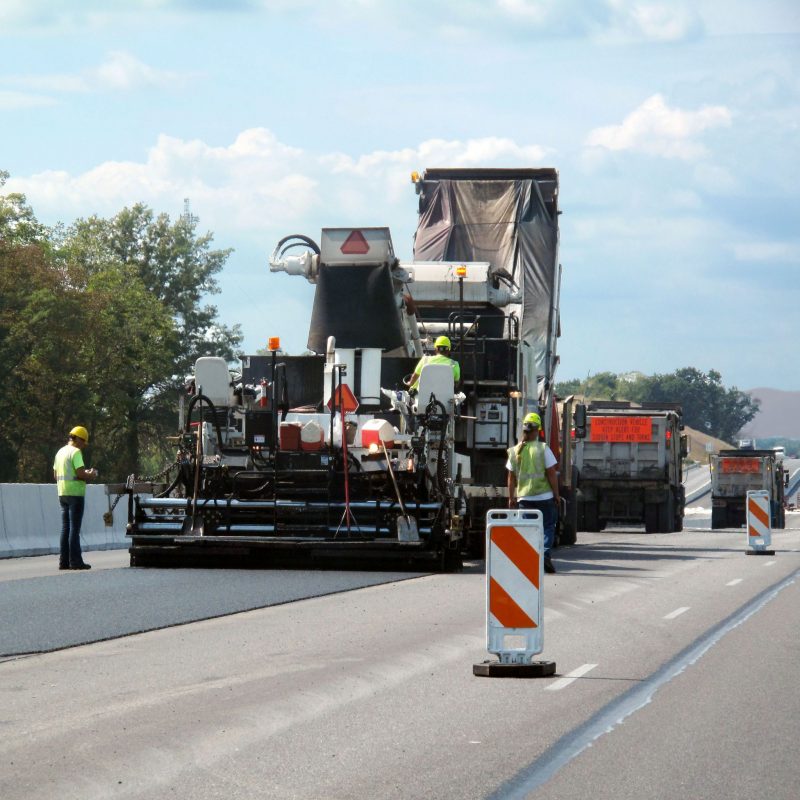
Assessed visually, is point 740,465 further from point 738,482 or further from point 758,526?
point 758,526

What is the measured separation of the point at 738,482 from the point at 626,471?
14.0m

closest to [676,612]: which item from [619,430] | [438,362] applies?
[438,362]

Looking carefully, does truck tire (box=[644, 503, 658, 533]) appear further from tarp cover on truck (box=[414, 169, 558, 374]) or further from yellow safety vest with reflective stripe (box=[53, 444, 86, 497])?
yellow safety vest with reflective stripe (box=[53, 444, 86, 497])

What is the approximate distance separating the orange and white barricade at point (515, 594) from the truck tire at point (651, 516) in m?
31.6

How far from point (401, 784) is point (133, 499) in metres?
12.6

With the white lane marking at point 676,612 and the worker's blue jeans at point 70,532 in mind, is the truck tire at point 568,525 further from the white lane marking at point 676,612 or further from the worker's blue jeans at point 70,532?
the white lane marking at point 676,612

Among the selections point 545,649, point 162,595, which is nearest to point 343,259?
point 162,595

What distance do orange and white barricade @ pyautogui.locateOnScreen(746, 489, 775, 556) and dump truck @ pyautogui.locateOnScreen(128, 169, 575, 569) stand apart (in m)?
6.30

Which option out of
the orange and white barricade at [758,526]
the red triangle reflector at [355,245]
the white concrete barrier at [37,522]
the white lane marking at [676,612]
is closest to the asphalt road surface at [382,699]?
the white lane marking at [676,612]

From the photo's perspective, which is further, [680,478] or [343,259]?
[680,478]

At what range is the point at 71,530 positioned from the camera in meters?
18.8

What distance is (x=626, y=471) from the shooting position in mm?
41344

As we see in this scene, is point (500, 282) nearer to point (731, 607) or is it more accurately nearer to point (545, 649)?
point (731, 607)

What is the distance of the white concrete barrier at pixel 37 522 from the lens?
2334cm
